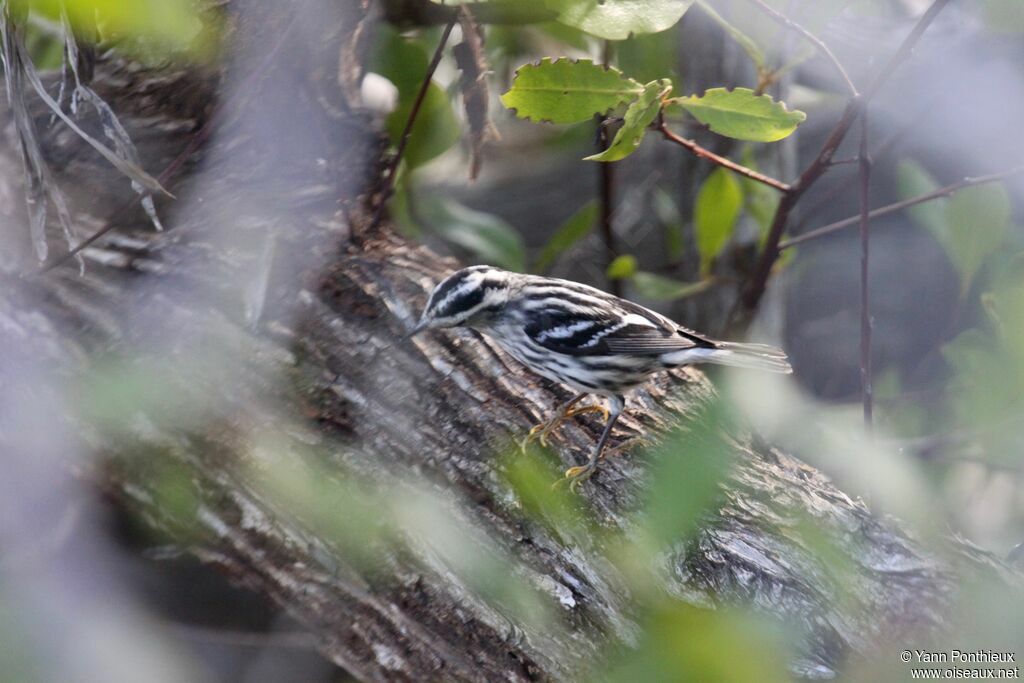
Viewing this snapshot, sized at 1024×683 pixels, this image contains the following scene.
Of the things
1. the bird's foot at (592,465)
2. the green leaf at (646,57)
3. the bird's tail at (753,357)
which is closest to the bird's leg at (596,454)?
the bird's foot at (592,465)

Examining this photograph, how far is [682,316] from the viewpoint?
286cm

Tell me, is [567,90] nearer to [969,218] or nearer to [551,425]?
[551,425]

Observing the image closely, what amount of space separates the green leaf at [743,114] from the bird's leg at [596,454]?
536 mm

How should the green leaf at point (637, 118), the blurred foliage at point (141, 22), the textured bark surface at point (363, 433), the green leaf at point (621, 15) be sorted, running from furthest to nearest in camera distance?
the green leaf at point (621, 15) → the green leaf at point (637, 118) → the textured bark surface at point (363, 433) → the blurred foliage at point (141, 22)

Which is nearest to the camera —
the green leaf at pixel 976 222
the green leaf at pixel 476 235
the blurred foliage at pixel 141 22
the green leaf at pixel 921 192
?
the blurred foliage at pixel 141 22

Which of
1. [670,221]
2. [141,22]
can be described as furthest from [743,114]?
[670,221]

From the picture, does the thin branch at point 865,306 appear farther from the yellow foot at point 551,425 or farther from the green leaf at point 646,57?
the green leaf at point 646,57

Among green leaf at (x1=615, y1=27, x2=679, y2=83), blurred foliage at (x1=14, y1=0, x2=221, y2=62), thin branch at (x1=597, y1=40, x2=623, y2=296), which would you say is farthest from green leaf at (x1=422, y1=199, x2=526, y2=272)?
blurred foliage at (x1=14, y1=0, x2=221, y2=62)

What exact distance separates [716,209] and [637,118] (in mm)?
962

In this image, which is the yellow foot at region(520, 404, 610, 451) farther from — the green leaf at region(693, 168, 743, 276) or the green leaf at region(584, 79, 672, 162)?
the green leaf at region(693, 168, 743, 276)

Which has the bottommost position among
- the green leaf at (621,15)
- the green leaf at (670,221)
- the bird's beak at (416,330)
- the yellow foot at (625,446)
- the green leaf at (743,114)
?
the green leaf at (670,221)

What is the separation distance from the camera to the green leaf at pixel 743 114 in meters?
1.50

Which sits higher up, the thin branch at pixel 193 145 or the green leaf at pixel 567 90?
the green leaf at pixel 567 90

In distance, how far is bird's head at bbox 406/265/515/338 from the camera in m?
1.72
